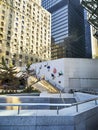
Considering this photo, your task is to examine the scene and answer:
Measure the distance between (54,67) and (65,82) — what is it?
4.20 meters

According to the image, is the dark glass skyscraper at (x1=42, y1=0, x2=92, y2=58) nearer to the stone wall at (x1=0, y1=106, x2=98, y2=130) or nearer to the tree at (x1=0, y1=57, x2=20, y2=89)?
the tree at (x1=0, y1=57, x2=20, y2=89)

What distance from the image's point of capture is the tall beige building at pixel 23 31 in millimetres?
59594

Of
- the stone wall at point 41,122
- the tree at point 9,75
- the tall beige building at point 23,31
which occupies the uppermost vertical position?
the tall beige building at point 23,31

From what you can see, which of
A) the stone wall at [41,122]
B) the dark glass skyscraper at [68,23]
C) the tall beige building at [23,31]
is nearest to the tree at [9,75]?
the stone wall at [41,122]

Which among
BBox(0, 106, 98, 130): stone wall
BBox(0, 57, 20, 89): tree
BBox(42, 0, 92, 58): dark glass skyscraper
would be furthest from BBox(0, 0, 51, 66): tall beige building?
BBox(0, 106, 98, 130): stone wall

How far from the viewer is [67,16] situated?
92.4 metres

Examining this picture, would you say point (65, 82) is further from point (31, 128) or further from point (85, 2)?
point (31, 128)

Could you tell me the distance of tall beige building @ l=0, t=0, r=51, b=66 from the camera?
59594 millimetres

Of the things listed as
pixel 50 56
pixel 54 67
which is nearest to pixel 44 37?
pixel 50 56

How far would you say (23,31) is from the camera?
6838 centimetres

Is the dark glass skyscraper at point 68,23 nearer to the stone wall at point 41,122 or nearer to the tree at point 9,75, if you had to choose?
the tree at point 9,75

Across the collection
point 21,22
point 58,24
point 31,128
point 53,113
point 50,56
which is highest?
point 58,24

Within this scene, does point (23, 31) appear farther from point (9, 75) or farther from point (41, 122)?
point (41, 122)

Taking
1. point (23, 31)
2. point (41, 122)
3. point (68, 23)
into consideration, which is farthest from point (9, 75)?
point (68, 23)
